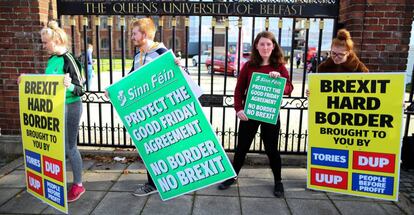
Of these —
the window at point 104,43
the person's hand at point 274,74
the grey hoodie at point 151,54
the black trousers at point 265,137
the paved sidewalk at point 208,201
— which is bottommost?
the paved sidewalk at point 208,201

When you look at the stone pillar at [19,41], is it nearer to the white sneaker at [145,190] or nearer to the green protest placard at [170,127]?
the green protest placard at [170,127]

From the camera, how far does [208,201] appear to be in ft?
11.6

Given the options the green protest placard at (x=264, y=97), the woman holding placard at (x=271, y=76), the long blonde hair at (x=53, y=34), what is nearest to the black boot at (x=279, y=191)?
the woman holding placard at (x=271, y=76)

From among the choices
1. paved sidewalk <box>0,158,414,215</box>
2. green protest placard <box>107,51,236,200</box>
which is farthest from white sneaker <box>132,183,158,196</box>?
green protest placard <box>107,51,236,200</box>

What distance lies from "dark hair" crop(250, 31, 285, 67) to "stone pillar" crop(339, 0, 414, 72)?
1.40m

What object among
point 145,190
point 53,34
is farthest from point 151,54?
point 145,190

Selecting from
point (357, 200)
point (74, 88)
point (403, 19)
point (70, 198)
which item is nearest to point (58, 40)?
point (74, 88)

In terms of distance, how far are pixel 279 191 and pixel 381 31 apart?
7.96ft

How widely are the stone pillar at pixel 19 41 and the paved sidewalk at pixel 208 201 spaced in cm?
131

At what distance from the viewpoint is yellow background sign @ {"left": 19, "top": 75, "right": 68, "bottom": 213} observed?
296cm

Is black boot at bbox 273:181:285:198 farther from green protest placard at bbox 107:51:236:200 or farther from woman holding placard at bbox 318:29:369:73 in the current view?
woman holding placard at bbox 318:29:369:73

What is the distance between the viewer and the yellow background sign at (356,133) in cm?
305

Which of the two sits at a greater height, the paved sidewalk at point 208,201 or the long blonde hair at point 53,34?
the long blonde hair at point 53,34

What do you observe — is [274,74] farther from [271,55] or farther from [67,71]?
[67,71]
